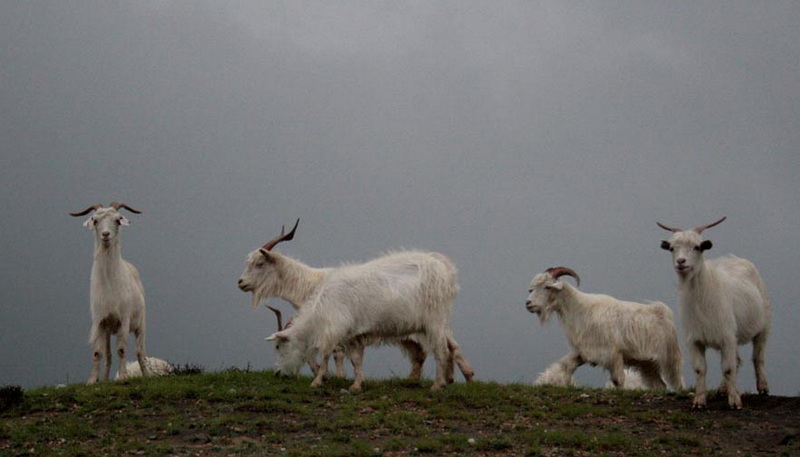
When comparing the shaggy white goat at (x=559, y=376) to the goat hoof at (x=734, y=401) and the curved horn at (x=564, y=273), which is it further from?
the goat hoof at (x=734, y=401)

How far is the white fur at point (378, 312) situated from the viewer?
42.1ft

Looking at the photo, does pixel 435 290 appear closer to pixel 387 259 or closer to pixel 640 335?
pixel 387 259

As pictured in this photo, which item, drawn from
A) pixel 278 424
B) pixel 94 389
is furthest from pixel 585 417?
pixel 94 389

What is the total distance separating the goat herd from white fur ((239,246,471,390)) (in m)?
0.02

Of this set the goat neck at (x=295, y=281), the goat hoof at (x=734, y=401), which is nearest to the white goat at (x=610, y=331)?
the goat hoof at (x=734, y=401)

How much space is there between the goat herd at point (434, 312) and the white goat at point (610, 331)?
0.7 inches

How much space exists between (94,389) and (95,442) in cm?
247

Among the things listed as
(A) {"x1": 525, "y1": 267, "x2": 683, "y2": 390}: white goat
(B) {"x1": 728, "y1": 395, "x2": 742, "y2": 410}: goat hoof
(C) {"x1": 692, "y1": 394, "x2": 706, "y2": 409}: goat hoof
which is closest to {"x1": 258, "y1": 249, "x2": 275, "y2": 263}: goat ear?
(A) {"x1": 525, "y1": 267, "x2": 683, "y2": 390}: white goat

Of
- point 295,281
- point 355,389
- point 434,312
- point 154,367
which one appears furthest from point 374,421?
point 154,367

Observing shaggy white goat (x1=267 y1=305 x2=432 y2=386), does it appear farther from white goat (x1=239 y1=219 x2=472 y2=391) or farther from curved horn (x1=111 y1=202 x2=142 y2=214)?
curved horn (x1=111 y1=202 x2=142 y2=214)

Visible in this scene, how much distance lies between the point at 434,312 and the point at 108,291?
6.03 m

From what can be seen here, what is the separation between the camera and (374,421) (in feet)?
36.4

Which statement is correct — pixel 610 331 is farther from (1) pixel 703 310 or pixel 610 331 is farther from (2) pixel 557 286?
(1) pixel 703 310

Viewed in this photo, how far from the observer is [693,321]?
12.2 m
